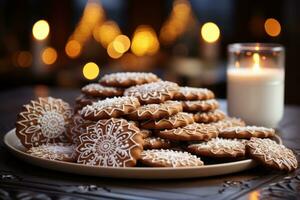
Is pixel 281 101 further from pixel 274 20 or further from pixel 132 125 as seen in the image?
pixel 274 20

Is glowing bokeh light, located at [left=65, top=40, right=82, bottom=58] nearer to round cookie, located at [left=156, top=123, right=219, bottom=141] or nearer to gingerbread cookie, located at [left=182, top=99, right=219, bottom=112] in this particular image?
gingerbread cookie, located at [left=182, top=99, right=219, bottom=112]

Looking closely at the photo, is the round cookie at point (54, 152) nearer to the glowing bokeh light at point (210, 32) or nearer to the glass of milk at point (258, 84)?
the glass of milk at point (258, 84)

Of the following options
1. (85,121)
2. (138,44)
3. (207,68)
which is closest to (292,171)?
(85,121)

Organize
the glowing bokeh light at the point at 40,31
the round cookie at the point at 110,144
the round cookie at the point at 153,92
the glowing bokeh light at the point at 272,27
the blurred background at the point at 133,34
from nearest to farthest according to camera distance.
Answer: the round cookie at the point at 110,144 < the round cookie at the point at 153,92 < the glowing bokeh light at the point at 40,31 < the blurred background at the point at 133,34 < the glowing bokeh light at the point at 272,27

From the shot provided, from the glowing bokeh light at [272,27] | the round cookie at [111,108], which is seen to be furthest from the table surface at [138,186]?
the glowing bokeh light at [272,27]

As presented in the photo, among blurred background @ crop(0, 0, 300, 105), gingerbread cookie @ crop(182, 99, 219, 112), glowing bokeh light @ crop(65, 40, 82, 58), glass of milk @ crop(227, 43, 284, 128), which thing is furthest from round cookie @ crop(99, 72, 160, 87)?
glowing bokeh light @ crop(65, 40, 82, 58)

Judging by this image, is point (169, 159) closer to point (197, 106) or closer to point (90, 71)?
point (197, 106)
